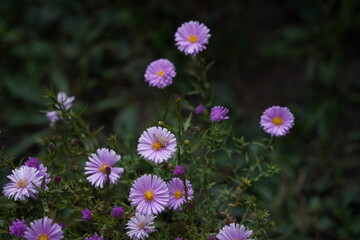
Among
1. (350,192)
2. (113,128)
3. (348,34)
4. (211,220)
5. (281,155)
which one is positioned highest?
(348,34)

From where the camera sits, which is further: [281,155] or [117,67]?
[117,67]

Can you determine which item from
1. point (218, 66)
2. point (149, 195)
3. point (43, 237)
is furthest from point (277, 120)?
point (218, 66)

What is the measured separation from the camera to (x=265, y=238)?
121 cm

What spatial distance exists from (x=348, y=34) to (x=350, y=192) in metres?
0.82

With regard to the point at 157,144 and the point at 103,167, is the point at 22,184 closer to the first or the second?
the point at 103,167

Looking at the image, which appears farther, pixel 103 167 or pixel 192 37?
pixel 192 37

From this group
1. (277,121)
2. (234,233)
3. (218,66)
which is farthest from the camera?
(218,66)

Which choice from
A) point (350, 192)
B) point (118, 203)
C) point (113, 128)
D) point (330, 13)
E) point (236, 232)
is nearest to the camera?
point (236, 232)

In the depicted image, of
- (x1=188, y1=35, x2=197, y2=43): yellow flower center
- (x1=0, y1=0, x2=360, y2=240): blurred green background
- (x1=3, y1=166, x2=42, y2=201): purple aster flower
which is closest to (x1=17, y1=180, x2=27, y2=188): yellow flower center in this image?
(x1=3, y1=166, x2=42, y2=201): purple aster flower

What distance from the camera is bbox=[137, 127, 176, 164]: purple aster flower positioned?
44.5 inches

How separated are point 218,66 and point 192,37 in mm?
1168

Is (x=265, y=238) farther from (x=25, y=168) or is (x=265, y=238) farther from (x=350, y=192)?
(x=350, y=192)

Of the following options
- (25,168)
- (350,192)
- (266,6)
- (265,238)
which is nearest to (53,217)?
(25,168)

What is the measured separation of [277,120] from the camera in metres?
1.31
